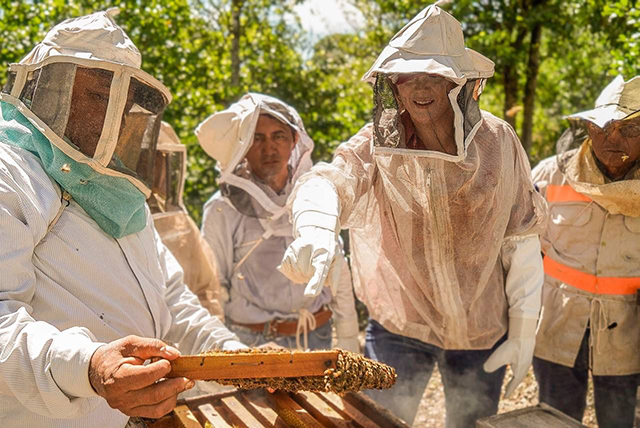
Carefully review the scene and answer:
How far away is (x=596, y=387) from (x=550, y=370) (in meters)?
0.26

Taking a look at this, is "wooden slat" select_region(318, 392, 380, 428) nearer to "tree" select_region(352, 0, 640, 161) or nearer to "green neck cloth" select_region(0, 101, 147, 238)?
"green neck cloth" select_region(0, 101, 147, 238)

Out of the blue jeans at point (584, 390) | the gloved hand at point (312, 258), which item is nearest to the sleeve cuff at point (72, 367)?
the gloved hand at point (312, 258)

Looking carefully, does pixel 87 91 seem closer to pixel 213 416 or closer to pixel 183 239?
pixel 213 416

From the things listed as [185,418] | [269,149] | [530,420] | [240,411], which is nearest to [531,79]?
[269,149]

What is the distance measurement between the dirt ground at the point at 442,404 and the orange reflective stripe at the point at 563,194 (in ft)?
7.79

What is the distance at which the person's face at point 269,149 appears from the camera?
394cm

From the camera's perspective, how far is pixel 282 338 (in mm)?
3750

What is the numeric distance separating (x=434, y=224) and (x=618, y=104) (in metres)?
1.41

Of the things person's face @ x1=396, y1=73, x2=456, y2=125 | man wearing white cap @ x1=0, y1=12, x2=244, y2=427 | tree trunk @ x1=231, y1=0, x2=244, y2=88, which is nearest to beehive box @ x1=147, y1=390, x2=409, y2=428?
man wearing white cap @ x1=0, y1=12, x2=244, y2=427

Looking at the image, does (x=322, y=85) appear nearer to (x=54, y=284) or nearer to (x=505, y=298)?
(x=505, y=298)

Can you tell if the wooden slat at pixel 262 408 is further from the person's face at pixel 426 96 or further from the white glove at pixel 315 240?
the person's face at pixel 426 96

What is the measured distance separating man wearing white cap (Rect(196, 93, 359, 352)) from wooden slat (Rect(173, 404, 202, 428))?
1.28 metres

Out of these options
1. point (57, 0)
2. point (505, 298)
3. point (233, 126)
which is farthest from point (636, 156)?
point (57, 0)

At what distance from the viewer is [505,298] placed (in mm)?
2873
